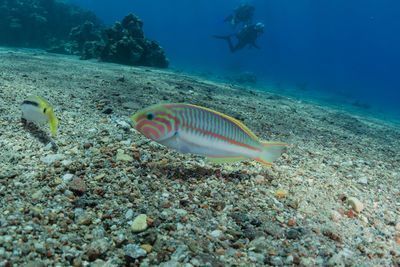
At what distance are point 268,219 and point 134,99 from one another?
14.6 feet

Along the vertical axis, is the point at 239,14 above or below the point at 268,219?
above

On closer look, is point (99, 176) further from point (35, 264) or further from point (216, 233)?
point (216, 233)

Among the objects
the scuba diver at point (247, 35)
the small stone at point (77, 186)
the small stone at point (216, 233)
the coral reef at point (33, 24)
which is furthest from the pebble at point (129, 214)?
the coral reef at point (33, 24)

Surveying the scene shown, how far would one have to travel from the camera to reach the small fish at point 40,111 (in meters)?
2.79

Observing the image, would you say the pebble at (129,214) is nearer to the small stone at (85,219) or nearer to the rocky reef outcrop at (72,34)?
the small stone at (85,219)

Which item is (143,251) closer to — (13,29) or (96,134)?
(96,134)

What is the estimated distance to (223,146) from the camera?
7.31 ft

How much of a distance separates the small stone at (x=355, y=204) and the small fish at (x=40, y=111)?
153 inches

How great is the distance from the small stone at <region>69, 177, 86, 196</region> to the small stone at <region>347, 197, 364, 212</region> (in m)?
3.12

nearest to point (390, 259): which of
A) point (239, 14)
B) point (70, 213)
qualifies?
point (70, 213)

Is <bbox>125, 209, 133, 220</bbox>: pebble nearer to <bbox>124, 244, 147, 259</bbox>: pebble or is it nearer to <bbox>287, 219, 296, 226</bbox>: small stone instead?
<bbox>124, 244, 147, 259</bbox>: pebble

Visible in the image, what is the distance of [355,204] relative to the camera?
262 centimetres

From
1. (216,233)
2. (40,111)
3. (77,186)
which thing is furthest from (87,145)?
(216,233)

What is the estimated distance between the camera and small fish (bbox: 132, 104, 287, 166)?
205 centimetres
